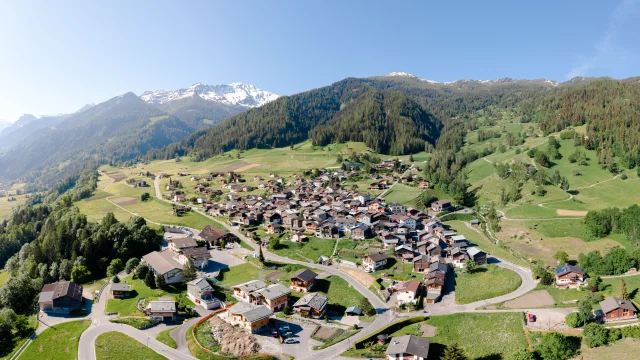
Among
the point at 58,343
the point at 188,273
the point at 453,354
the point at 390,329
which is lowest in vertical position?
the point at 390,329

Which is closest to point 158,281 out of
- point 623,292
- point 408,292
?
point 408,292

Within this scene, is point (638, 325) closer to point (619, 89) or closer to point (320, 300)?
point (320, 300)

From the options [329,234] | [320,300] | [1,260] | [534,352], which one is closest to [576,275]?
[534,352]

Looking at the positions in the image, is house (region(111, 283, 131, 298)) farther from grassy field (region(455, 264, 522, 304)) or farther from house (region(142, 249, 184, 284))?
grassy field (region(455, 264, 522, 304))

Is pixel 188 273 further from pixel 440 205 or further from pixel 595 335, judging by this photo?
pixel 440 205

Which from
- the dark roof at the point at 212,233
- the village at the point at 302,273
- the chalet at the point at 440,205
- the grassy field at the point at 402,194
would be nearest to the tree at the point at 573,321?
the village at the point at 302,273

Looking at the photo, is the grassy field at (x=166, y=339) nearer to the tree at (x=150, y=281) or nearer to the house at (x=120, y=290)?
the house at (x=120, y=290)
